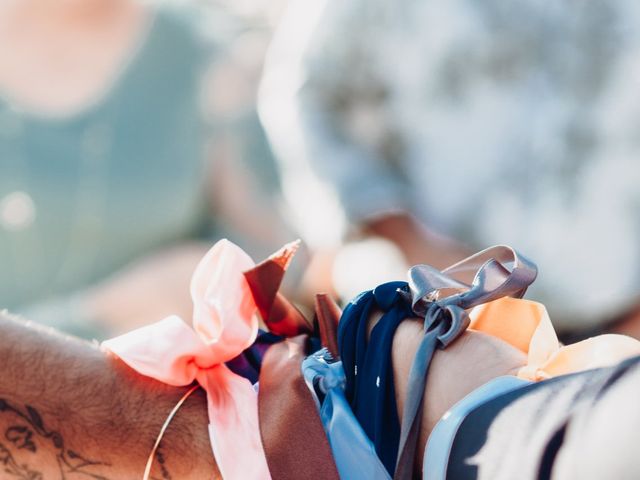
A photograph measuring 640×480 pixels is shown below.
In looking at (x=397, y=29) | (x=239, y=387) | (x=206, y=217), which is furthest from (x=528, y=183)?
(x=239, y=387)

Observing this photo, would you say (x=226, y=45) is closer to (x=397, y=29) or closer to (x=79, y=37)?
(x=79, y=37)

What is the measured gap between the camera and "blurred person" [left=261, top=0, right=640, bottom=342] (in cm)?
117

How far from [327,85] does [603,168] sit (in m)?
0.40

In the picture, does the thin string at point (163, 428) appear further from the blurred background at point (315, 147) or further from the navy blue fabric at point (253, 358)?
the blurred background at point (315, 147)

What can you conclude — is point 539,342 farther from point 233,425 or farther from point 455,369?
point 233,425

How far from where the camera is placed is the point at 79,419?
0.55 meters

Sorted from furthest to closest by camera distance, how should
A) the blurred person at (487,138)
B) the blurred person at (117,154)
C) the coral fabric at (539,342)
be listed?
the blurred person at (117,154) → the blurred person at (487,138) → the coral fabric at (539,342)

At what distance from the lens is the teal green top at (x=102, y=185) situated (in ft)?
4.73

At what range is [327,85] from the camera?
4.15ft

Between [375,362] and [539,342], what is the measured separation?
4.0 inches

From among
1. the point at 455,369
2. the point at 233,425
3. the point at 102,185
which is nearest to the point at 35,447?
the point at 233,425

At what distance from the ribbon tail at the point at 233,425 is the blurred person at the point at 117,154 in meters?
0.83

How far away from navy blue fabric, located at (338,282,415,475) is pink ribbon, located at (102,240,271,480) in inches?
2.6

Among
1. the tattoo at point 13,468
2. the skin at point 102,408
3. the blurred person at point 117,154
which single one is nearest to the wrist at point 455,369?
the skin at point 102,408
